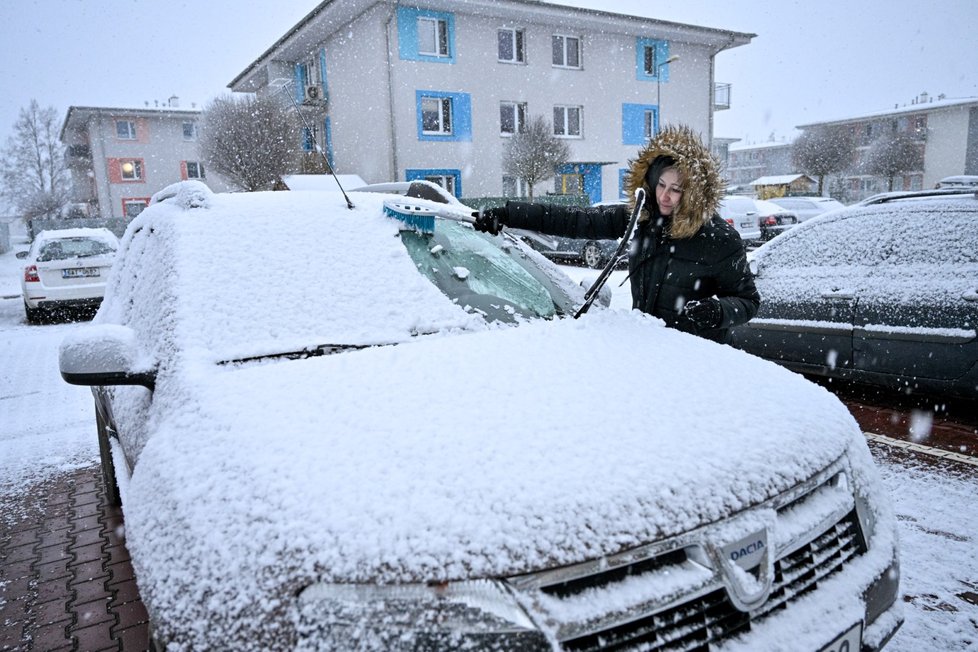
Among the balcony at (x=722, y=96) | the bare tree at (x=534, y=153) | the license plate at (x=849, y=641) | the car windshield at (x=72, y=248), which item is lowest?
the license plate at (x=849, y=641)

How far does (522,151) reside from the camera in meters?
23.0

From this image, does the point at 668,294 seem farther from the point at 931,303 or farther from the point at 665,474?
the point at 931,303

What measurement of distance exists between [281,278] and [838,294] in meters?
4.07

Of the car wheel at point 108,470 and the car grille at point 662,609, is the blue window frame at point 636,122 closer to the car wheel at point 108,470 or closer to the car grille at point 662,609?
the car wheel at point 108,470

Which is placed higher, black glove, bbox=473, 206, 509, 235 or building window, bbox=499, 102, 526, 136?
building window, bbox=499, 102, 526, 136

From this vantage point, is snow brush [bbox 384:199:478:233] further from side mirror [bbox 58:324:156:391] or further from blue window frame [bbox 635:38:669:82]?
blue window frame [bbox 635:38:669:82]

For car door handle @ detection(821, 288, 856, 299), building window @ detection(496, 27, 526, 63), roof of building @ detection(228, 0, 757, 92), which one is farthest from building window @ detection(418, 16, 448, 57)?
car door handle @ detection(821, 288, 856, 299)

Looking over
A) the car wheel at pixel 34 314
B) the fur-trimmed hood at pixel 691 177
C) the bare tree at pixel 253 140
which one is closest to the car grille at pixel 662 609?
the fur-trimmed hood at pixel 691 177

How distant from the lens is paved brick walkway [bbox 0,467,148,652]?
254 centimetres

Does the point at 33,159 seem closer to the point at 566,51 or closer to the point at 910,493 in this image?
the point at 566,51

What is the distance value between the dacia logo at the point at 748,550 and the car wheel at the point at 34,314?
12.0 m

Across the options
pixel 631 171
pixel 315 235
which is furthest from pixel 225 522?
pixel 631 171

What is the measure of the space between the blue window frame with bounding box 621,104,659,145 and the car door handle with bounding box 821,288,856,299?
75.6 ft

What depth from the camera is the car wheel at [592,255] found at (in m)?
14.8
